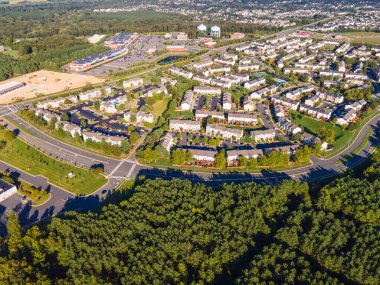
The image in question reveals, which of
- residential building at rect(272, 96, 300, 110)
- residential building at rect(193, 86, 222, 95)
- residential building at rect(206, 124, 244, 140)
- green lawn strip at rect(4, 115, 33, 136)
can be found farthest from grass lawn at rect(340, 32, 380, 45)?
green lawn strip at rect(4, 115, 33, 136)

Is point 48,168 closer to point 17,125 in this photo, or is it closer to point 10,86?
point 17,125

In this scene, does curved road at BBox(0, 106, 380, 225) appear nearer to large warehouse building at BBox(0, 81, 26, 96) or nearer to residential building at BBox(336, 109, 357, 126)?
residential building at BBox(336, 109, 357, 126)

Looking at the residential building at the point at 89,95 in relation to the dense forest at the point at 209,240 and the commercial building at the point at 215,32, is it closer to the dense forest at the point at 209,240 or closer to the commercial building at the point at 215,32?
the dense forest at the point at 209,240

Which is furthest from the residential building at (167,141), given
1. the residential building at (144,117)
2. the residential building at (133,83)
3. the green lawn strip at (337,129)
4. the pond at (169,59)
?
the pond at (169,59)

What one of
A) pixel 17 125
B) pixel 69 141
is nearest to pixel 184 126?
pixel 69 141

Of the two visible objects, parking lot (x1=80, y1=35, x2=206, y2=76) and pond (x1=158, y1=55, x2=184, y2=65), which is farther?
pond (x1=158, y1=55, x2=184, y2=65)

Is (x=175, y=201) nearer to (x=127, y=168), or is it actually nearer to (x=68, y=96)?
(x=127, y=168)
